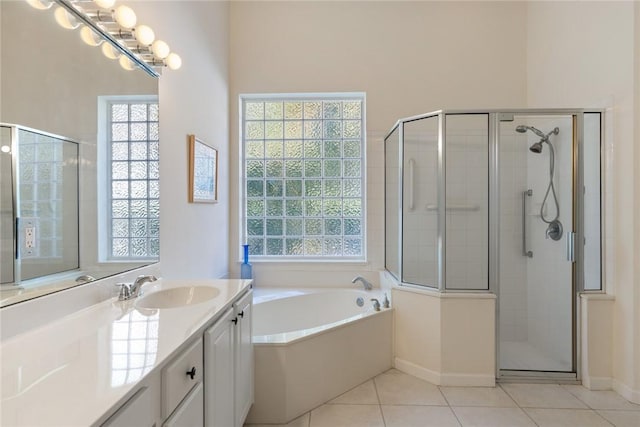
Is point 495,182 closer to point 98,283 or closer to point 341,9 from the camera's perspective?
point 341,9

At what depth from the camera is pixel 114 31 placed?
55.1 inches

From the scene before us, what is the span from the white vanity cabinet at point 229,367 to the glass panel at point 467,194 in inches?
59.5

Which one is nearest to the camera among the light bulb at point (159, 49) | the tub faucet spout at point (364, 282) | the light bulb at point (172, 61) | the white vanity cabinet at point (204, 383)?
the white vanity cabinet at point (204, 383)

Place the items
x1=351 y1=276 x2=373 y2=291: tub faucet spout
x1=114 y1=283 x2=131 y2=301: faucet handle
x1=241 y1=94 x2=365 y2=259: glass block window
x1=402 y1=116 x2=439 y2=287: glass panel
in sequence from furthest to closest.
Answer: x1=241 y1=94 x2=365 y2=259: glass block window < x1=351 y1=276 x2=373 y2=291: tub faucet spout < x1=402 y1=116 x2=439 y2=287: glass panel < x1=114 y1=283 x2=131 y2=301: faucet handle

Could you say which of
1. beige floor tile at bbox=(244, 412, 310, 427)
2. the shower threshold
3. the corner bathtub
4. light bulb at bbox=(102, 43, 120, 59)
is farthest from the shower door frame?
light bulb at bbox=(102, 43, 120, 59)

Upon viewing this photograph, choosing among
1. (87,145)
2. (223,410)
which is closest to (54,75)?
(87,145)

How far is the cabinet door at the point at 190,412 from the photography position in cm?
91

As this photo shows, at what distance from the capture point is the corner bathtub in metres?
1.81

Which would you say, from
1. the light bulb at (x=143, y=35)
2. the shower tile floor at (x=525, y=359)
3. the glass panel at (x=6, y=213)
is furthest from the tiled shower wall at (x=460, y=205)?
the glass panel at (x=6, y=213)

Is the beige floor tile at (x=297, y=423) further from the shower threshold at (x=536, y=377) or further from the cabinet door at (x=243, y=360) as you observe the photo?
the shower threshold at (x=536, y=377)

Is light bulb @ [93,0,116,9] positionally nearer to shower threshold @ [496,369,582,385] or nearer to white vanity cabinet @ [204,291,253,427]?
white vanity cabinet @ [204,291,253,427]

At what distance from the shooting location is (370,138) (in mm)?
3113

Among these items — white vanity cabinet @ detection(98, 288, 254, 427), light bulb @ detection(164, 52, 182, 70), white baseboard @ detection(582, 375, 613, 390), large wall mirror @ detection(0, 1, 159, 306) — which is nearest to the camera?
white vanity cabinet @ detection(98, 288, 254, 427)

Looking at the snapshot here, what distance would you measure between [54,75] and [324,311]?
94.7 inches
